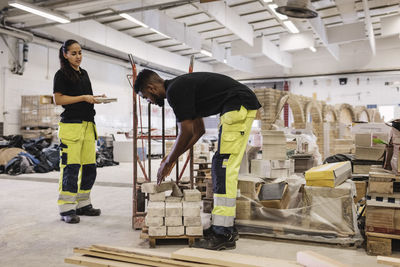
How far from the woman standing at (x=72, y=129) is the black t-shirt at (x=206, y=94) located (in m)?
1.41

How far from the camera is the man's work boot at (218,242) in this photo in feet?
9.23

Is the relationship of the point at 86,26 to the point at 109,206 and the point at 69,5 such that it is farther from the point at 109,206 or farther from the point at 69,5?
the point at 109,206

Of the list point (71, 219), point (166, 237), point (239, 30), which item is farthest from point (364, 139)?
point (239, 30)

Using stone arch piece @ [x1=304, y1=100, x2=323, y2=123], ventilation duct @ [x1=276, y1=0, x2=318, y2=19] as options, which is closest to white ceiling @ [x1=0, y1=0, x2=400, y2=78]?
ventilation duct @ [x1=276, y1=0, x2=318, y2=19]

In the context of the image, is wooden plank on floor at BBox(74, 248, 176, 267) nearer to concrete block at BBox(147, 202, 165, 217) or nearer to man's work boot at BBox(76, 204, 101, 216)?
concrete block at BBox(147, 202, 165, 217)

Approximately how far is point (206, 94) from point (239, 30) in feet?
35.5

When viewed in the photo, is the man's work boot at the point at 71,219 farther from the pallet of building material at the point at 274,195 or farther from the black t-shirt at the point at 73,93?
the pallet of building material at the point at 274,195

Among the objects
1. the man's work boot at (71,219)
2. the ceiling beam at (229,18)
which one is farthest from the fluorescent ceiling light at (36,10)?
the man's work boot at (71,219)

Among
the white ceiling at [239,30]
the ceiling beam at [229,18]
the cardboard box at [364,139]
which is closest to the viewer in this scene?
the cardboard box at [364,139]

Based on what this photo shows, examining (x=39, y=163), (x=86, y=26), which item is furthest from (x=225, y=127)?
(x=86, y=26)

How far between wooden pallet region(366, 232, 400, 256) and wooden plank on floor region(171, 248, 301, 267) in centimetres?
109

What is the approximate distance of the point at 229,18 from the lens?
12.2 metres

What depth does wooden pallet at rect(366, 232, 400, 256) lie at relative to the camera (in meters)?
2.74

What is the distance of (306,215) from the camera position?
321cm
